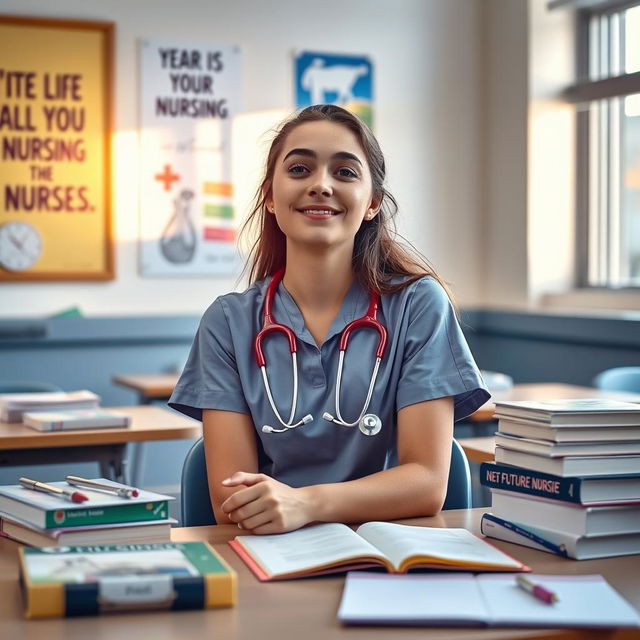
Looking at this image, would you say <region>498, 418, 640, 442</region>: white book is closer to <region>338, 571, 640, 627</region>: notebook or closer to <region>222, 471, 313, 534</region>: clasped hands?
<region>338, 571, 640, 627</region>: notebook

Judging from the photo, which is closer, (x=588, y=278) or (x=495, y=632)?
(x=495, y=632)

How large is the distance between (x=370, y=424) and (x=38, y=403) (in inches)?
57.0

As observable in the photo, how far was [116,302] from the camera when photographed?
14.6ft

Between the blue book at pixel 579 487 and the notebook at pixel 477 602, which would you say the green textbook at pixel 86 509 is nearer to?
the notebook at pixel 477 602

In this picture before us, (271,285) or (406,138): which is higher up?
(406,138)

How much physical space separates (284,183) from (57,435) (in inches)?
44.6

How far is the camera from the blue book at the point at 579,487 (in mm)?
1309

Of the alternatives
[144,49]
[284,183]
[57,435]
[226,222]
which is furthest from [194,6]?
[284,183]

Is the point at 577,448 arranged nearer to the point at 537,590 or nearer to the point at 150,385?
the point at 537,590

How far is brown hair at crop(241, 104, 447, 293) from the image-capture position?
1.91 metres

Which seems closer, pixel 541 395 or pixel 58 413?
pixel 58 413

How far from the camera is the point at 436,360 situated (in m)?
1.75

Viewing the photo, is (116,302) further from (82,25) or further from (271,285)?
Answer: (271,285)

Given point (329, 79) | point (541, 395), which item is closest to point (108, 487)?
point (541, 395)
